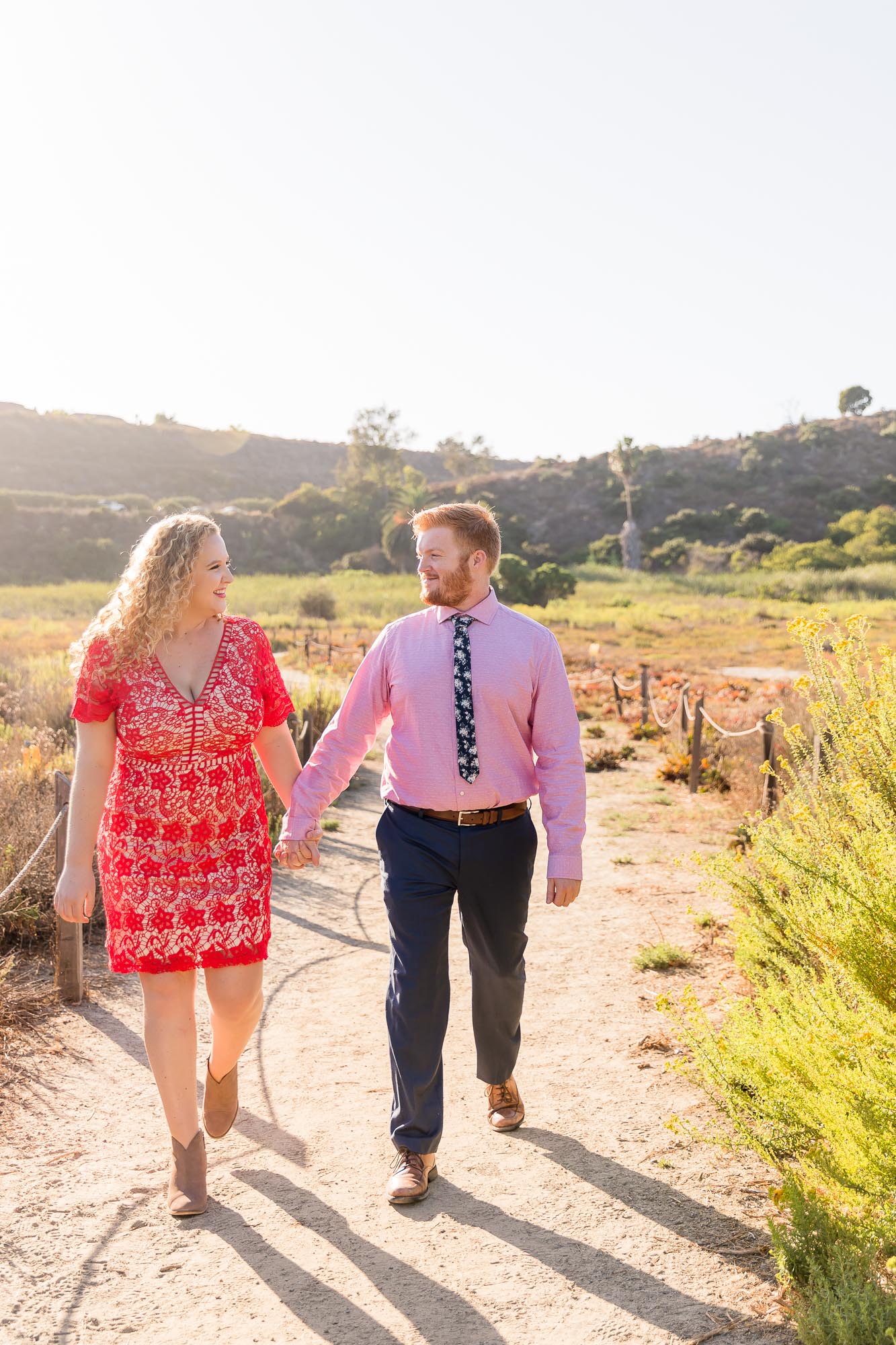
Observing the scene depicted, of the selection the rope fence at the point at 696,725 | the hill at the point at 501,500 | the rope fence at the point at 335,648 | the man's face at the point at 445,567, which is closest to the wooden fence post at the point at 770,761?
the rope fence at the point at 696,725

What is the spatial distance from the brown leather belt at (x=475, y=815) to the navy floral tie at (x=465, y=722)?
109 millimetres

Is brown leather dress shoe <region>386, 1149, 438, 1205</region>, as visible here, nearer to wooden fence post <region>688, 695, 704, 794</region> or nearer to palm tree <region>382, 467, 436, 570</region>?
wooden fence post <region>688, 695, 704, 794</region>

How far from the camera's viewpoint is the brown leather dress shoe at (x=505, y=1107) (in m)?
3.64

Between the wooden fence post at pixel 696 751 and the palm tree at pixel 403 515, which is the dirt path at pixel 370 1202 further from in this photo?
the palm tree at pixel 403 515

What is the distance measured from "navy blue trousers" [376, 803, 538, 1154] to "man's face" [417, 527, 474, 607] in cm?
67

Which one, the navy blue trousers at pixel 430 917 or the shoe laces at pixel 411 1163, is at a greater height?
the navy blue trousers at pixel 430 917

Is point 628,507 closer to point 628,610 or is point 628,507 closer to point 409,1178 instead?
point 628,610

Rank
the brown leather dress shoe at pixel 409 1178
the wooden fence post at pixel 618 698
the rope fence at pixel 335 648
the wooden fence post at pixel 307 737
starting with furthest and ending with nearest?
the rope fence at pixel 335 648
the wooden fence post at pixel 618 698
the wooden fence post at pixel 307 737
the brown leather dress shoe at pixel 409 1178

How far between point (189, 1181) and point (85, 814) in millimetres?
1090

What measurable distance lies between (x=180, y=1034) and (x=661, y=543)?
69472 mm

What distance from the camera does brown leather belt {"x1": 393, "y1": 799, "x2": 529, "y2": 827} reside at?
3.21 metres

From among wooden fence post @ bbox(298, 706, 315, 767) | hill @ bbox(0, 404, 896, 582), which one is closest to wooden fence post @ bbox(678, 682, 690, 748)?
wooden fence post @ bbox(298, 706, 315, 767)

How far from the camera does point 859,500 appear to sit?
7356 centimetres

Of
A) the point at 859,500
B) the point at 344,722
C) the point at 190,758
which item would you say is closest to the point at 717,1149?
the point at 344,722
